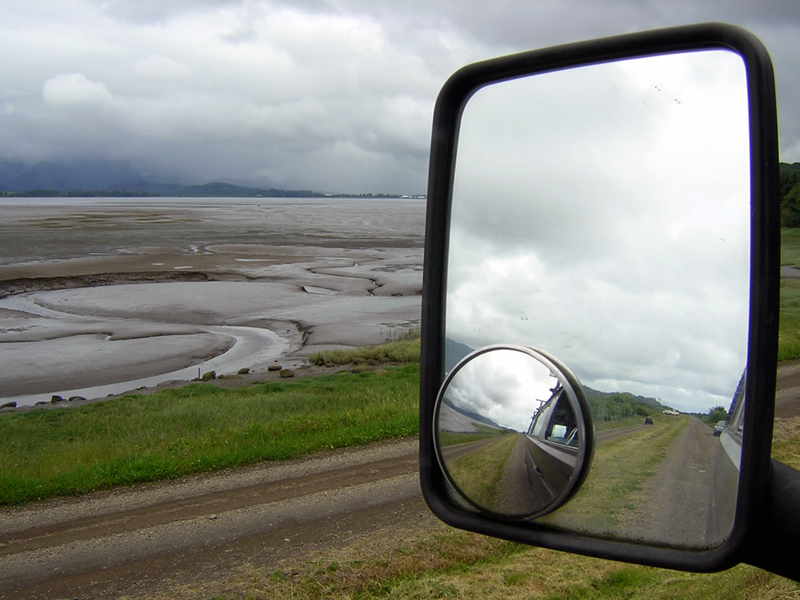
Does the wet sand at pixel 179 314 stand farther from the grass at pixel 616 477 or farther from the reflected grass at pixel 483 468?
the grass at pixel 616 477

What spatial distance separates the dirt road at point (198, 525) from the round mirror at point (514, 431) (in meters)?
4.12

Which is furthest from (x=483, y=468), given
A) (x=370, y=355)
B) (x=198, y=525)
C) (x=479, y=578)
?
(x=370, y=355)

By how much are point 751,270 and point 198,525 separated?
5.86 meters

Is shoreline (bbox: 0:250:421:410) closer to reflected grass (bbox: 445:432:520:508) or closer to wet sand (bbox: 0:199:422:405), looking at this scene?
wet sand (bbox: 0:199:422:405)

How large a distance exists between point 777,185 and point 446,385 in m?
0.78

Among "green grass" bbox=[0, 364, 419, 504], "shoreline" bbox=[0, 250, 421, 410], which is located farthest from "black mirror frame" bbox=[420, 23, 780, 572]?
"shoreline" bbox=[0, 250, 421, 410]

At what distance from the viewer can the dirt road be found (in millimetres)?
5117

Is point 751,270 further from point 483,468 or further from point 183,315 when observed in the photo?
point 183,315

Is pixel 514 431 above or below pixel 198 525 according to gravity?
above

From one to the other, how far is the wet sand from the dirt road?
891 cm

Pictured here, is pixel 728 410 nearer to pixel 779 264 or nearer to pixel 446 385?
pixel 779 264

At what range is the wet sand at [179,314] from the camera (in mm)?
17016

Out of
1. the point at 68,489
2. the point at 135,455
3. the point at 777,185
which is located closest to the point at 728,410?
the point at 777,185

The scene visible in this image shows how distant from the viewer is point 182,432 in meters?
9.63
